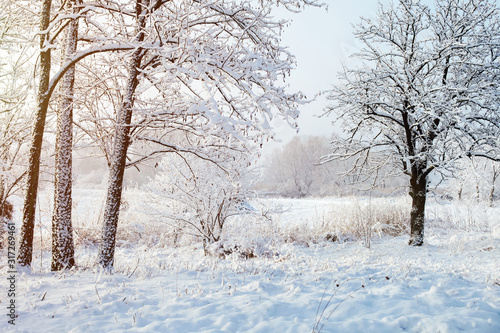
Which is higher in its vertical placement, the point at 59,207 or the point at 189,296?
the point at 59,207

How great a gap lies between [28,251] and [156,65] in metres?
3.91

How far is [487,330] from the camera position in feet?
9.46

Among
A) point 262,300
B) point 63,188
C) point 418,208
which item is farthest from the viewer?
point 418,208

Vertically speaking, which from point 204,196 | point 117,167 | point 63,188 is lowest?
point 204,196

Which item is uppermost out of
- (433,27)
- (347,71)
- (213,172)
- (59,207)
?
(433,27)

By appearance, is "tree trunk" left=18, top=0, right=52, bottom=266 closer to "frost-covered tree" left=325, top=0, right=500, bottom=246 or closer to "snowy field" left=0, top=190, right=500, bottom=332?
"snowy field" left=0, top=190, right=500, bottom=332

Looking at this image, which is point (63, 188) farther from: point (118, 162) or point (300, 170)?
point (300, 170)

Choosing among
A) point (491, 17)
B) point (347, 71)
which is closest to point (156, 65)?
point (347, 71)

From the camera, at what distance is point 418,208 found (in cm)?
970

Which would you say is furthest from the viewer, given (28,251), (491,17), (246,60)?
(491,17)

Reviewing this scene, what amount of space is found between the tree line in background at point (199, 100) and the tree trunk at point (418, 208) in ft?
0.11

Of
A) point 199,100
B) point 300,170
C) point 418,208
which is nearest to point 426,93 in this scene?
point 418,208

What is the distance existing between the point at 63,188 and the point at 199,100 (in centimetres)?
327

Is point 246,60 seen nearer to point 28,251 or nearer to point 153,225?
point 28,251
